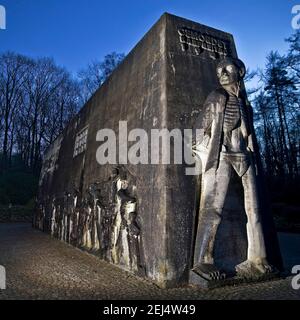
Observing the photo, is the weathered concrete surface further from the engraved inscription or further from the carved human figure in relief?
the engraved inscription

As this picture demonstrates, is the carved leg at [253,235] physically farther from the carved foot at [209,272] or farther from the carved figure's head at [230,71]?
the carved figure's head at [230,71]

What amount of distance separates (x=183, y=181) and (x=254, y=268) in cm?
149

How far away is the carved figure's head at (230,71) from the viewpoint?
186 inches

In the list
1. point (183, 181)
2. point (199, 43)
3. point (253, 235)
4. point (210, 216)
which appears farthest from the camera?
point (199, 43)

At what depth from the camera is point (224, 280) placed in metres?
4.10

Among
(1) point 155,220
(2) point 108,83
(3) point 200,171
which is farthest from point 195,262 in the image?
(2) point 108,83

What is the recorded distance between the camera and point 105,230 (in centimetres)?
642

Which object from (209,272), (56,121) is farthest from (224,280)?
(56,121)

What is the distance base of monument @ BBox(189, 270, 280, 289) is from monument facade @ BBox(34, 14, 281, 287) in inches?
2.4

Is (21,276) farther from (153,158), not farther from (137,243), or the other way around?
(153,158)

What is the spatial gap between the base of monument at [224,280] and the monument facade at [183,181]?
0.06m

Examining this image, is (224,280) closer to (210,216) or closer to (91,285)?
(210,216)

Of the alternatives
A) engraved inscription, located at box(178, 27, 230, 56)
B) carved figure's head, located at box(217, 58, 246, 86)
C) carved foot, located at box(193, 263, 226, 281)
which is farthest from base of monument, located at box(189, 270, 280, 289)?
engraved inscription, located at box(178, 27, 230, 56)

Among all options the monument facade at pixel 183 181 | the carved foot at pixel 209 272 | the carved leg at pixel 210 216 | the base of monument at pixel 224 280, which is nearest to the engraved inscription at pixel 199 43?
the monument facade at pixel 183 181
